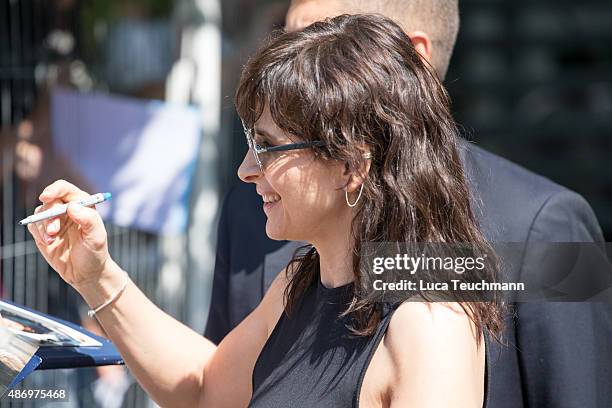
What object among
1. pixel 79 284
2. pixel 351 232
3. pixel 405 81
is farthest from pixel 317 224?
pixel 79 284

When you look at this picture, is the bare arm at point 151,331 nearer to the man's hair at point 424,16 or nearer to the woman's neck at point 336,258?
the woman's neck at point 336,258

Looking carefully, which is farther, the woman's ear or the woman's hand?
the woman's hand

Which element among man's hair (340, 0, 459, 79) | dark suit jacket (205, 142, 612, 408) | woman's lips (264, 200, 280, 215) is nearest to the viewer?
woman's lips (264, 200, 280, 215)

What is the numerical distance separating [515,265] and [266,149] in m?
0.67

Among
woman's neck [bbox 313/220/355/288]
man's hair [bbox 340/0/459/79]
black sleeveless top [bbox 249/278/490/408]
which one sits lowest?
black sleeveless top [bbox 249/278/490/408]

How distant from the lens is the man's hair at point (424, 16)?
2240mm

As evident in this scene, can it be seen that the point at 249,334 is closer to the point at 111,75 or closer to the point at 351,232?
the point at 351,232

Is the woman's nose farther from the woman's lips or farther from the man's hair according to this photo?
the man's hair

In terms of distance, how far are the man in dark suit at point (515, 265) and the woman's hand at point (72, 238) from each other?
56 centimetres

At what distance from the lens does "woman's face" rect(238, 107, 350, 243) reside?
1613 millimetres

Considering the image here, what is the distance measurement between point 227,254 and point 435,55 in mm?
713

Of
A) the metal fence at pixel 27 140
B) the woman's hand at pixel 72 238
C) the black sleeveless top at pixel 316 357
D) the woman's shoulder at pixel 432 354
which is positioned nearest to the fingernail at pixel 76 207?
the woman's hand at pixel 72 238

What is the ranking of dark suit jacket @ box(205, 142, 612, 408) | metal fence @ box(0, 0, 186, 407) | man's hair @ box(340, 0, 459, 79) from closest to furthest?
dark suit jacket @ box(205, 142, 612, 408)
man's hair @ box(340, 0, 459, 79)
metal fence @ box(0, 0, 186, 407)

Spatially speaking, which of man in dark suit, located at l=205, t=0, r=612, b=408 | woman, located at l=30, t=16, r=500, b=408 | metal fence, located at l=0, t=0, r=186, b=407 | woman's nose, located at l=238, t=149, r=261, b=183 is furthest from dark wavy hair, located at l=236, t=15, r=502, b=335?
metal fence, located at l=0, t=0, r=186, b=407
